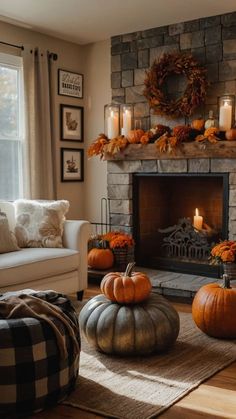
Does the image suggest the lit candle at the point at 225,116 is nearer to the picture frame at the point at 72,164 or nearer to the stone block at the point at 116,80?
the stone block at the point at 116,80

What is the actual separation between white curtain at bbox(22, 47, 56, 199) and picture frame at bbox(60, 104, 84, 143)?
0.86 feet

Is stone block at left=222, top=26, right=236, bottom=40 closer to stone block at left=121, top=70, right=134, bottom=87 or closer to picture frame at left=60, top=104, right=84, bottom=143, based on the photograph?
stone block at left=121, top=70, right=134, bottom=87

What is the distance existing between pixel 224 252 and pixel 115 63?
240 centimetres

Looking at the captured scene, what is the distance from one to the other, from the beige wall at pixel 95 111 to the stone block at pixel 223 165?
146 cm

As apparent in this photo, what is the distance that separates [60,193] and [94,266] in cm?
102

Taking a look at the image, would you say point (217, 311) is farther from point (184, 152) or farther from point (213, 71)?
point (213, 71)

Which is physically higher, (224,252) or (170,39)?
(170,39)

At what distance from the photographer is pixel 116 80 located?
543 centimetres

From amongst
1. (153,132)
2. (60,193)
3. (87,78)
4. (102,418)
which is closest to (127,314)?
(102,418)

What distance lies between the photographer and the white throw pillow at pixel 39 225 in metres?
4.35

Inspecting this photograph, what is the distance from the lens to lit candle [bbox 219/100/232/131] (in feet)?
14.9

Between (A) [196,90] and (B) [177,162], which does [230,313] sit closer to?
(B) [177,162]

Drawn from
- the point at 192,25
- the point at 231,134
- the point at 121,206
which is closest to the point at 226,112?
the point at 231,134

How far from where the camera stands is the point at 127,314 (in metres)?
3.01
